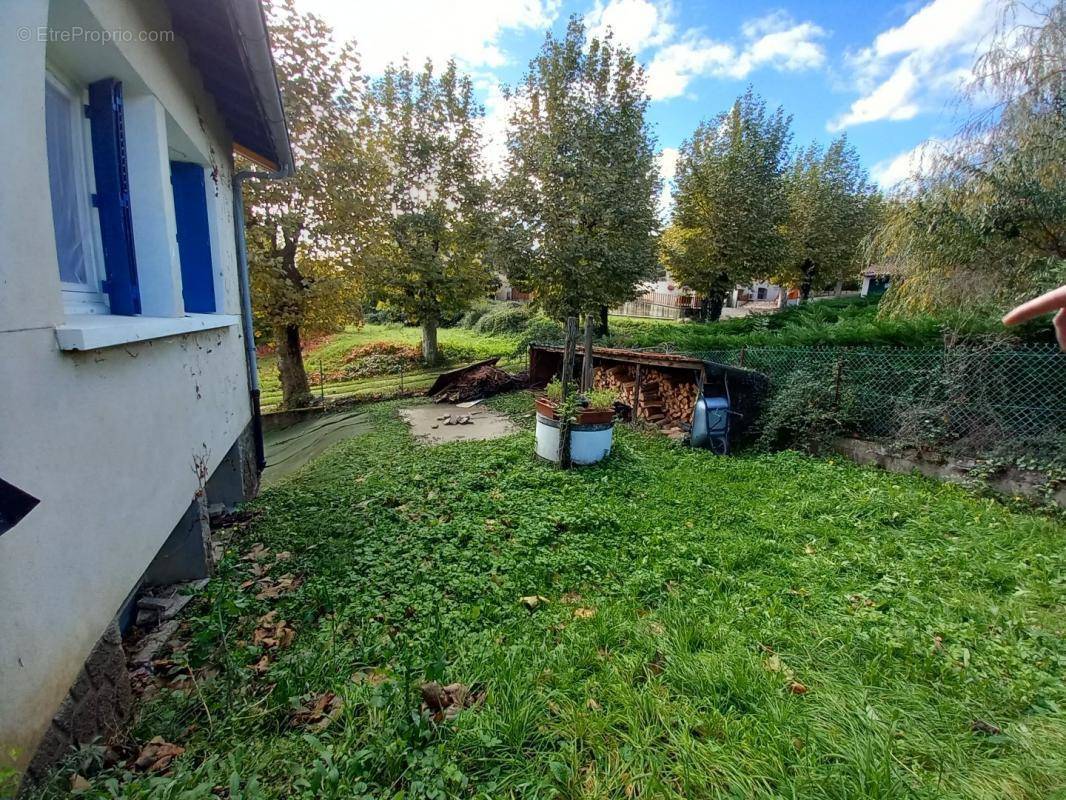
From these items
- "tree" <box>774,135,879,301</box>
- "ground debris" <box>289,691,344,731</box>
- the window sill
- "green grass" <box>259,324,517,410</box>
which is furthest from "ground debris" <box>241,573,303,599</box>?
"tree" <box>774,135,879,301</box>

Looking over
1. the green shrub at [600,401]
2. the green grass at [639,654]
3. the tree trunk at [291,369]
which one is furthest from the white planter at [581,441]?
the tree trunk at [291,369]

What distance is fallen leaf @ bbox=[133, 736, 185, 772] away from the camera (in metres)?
1.64

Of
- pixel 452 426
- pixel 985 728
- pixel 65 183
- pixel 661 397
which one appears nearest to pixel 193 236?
pixel 65 183

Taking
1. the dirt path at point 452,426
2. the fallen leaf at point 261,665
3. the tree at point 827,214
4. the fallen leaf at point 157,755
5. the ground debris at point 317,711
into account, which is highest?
the tree at point 827,214

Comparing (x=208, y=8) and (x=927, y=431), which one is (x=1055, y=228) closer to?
(x=927, y=431)

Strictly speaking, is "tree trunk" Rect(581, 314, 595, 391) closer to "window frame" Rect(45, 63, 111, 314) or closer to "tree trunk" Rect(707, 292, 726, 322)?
"window frame" Rect(45, 63, 111, 314)

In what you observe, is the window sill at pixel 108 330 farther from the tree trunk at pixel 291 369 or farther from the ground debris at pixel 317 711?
the tree trunk at pixel 291 369

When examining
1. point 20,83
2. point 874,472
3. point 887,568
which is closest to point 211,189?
point 20,83

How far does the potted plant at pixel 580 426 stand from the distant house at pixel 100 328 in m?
3.45

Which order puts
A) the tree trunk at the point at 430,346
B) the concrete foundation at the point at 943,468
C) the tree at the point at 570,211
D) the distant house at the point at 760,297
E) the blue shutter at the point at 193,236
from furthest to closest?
the distant house at the point at 760,297 < the tree trunk at the point at 430,346 < the tree at the point at 570,211 < the concrete foundation at the point at 943,468 < the blue shutter at the point at 193,236

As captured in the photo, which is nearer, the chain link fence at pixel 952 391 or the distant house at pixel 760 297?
the chain link fence at pixel 952 391

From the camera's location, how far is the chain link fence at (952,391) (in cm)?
484

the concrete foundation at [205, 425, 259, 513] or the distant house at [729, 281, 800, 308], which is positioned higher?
the distant house at [729, 281, 800, 308]

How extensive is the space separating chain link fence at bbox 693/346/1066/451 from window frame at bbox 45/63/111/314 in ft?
24.7
